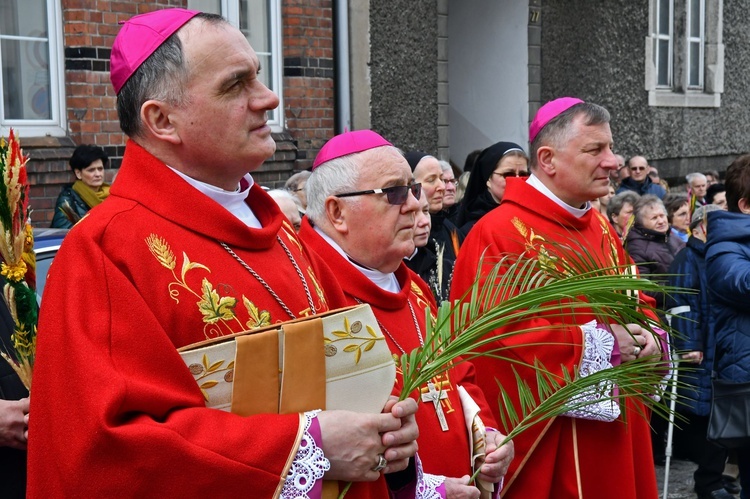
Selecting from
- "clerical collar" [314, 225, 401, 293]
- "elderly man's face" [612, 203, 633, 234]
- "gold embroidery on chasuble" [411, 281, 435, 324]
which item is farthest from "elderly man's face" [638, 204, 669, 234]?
"clerical collar" [314, 225, 401, 293]

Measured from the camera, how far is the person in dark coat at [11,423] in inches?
109

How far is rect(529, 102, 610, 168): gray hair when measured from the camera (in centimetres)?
450

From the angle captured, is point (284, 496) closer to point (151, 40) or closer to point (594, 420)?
point (151, 40)

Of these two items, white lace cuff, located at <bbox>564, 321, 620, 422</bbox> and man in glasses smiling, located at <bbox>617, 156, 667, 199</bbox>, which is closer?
white lace cuff, located at <bbox>564, 321, 620, 422</bbox>

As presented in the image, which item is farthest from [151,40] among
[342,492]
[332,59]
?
[332,59]

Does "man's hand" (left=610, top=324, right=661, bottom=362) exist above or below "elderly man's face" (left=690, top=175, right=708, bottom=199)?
below

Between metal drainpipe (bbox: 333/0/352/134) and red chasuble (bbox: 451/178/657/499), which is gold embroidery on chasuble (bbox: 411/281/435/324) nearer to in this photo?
red chasuble (bbox: 451/178/657/499)

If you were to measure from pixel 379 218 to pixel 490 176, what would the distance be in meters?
3.21

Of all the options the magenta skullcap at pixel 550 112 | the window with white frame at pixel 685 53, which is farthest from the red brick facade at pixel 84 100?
the window with white frame at pixel 685 53

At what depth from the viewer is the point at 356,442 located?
2258 millimetres

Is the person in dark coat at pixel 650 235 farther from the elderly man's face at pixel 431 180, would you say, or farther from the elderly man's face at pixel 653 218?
the elderly man's face at pixel 431 180

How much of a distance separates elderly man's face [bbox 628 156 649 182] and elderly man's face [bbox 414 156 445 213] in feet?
20.8

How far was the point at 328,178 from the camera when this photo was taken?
3.43 m

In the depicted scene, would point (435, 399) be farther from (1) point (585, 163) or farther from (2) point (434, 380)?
(1) point (585, 163)
